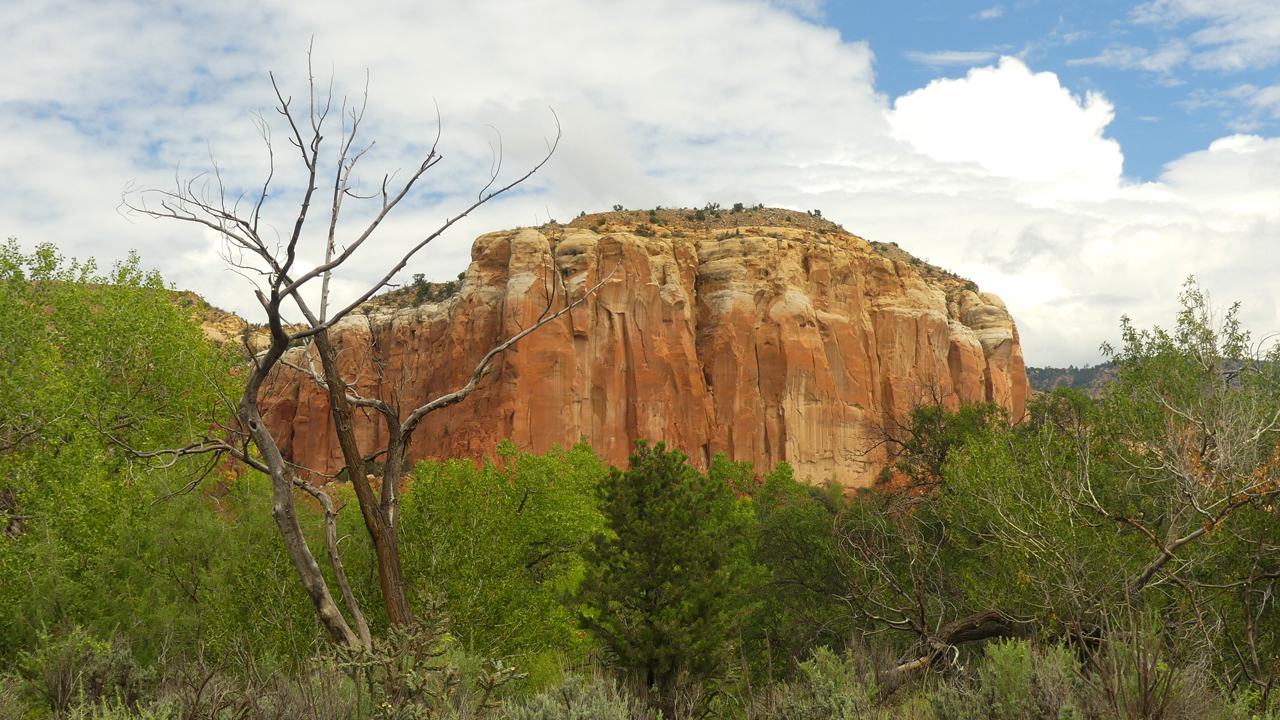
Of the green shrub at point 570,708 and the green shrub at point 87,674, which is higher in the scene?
the green shrub at point 570,708

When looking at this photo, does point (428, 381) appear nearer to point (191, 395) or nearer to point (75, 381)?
point (191, 395)

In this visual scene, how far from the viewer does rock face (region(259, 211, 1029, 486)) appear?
5275cm

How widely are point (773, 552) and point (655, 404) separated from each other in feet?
93.3

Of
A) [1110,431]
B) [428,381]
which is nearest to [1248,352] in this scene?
[1110,431]

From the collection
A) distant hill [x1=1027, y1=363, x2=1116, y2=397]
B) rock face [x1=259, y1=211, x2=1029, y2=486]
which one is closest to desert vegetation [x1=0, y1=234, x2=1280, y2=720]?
rock face [x1=259, y1=211, x2=1029, y2=486]

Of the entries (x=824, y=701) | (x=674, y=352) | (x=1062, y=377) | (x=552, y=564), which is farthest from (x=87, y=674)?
(x=1062, y=377)

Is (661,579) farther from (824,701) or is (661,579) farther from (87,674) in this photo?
(87,674)

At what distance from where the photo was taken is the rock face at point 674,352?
173 feet

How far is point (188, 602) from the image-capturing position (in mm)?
18906

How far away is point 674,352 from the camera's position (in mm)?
55875

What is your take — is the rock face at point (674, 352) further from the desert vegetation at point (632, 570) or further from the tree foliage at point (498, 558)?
the desert vegetation at point (632, 570)

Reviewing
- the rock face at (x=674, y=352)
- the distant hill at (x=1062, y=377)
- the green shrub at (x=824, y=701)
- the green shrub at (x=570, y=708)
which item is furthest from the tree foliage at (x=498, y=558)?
the distant hill at (x=1062, y=377)

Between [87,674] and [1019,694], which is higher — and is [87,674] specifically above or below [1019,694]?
above

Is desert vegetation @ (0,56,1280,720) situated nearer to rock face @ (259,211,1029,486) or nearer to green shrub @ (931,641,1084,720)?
green shrub @ (931,641,1084,720)
